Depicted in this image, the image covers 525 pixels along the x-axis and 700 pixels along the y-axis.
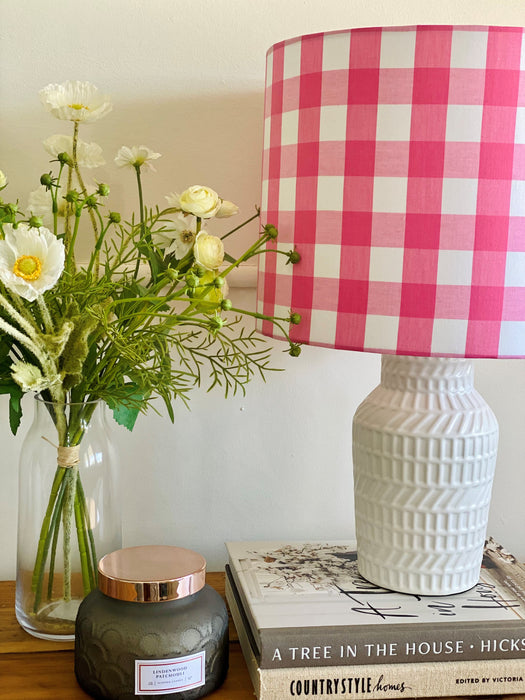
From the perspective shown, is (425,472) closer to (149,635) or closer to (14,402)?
(149,635)

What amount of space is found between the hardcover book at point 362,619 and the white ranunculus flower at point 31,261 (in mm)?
388

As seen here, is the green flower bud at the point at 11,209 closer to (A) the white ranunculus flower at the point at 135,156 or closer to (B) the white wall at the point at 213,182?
(A) the white ranunculus flower at the point at 135,156

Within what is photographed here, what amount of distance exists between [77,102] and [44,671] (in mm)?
599

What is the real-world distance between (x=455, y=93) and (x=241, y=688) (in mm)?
598

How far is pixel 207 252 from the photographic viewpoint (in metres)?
0.75

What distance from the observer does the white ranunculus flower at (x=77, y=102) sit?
2.65ft

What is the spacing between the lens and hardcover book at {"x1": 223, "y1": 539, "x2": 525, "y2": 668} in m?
0.73

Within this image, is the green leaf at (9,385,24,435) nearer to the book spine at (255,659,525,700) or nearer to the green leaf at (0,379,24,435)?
the green leaf at (0,379,24,435)

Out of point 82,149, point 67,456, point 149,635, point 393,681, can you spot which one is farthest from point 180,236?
point 393,681

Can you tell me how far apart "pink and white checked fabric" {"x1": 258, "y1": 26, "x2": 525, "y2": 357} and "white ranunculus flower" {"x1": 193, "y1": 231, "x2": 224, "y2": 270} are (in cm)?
10

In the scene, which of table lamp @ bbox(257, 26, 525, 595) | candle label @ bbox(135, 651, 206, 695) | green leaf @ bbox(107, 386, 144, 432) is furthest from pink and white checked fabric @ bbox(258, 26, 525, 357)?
candle label @ bbox(135, 651, 206, 695)

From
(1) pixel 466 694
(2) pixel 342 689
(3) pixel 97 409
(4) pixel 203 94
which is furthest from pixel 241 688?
(4) pixel 203 94

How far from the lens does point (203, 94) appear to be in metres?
0.99

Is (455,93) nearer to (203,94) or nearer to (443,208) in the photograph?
(443,208)
